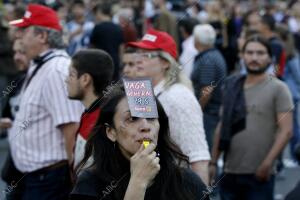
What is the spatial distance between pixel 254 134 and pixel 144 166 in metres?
2.86

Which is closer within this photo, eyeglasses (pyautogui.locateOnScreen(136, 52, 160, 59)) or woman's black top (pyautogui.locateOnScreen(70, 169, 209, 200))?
woman's black top (pyautogui.locateOnScreen(70, 169, 209, 200))

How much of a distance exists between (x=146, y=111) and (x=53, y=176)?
228cm

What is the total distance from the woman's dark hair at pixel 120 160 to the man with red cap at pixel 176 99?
90cm

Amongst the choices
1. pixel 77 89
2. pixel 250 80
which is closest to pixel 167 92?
pixel 77 89

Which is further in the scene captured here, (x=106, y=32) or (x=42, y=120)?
(x=106, y=32)

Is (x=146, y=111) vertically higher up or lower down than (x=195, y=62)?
higher up

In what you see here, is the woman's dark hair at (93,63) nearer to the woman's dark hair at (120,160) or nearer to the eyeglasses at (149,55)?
the eyeglasses at (149,55)

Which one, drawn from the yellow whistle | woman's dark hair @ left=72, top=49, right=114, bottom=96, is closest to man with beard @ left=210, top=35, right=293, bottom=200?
woman's dark hair @ left=72, top=49, right=114, bottom=96

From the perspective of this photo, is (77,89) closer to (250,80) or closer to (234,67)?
(250,80)

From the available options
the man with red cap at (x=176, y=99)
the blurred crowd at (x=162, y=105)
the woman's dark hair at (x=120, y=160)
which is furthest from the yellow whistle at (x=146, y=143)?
the man with red cap at (x=176, y=99)

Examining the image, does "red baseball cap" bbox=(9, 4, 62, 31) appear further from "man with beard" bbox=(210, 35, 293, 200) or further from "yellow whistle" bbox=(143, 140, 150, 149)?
"yellow whistle" bbox=(143, 140, 150, 149)

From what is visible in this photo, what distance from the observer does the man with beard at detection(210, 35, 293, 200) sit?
19.7ft

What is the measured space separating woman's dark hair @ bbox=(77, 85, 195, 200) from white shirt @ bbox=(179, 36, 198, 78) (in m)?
Result: 4.94

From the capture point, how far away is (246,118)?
19.9 ft
